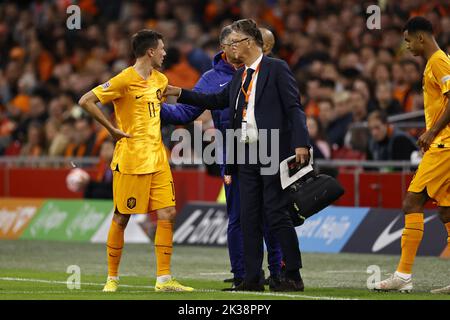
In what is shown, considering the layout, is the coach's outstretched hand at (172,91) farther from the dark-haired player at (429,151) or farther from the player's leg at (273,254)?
the dark-haired player at (429,151)

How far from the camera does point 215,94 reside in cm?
1148

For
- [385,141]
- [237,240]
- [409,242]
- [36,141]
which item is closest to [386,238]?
[385,141]

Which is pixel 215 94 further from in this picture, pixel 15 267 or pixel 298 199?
pixel 15 267

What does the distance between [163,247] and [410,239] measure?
2.31 metres

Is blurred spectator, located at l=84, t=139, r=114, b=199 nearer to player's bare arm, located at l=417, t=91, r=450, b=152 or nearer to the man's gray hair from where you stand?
the man's gray hair

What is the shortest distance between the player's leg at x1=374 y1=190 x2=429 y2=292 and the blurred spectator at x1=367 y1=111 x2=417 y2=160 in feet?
19.6

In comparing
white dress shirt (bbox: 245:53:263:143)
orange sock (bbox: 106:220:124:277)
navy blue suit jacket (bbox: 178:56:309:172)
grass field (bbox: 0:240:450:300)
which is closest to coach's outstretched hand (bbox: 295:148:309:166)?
navy blue suit jacket (bbox: 178:56:309:172)

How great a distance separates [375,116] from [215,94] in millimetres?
6165

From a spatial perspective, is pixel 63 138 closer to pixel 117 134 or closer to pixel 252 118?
pixel 117 134

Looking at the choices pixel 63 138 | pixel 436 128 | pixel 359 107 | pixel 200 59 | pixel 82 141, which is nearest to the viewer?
pixel 436 128

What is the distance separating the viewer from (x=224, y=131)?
12.1 meters

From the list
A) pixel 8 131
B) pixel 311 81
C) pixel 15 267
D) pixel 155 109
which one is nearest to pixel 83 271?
pixel 15 267

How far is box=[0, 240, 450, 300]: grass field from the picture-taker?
34.5 ft

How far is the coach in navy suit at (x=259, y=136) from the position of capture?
10711 mm
